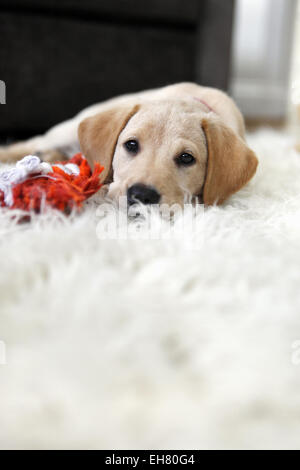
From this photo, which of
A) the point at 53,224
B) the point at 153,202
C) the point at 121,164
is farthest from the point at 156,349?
the point at 121,164

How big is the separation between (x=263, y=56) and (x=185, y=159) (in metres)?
5.15

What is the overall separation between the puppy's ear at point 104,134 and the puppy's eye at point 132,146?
0.09m

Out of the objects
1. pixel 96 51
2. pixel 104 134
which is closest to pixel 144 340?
pixel 104 134

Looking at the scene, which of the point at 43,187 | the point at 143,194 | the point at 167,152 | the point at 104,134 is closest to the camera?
the point at 43,187

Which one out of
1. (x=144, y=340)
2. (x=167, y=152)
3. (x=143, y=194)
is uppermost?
(x=167, y=152)

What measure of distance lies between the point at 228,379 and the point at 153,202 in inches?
29.4

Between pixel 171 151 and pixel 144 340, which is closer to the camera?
pixel 144 340

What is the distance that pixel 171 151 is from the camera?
1.63m

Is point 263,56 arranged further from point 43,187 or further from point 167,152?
point 43,187

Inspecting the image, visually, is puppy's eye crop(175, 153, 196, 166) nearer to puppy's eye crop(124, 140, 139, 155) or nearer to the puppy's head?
the puppy's head

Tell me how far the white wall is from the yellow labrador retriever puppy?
15.0 ft

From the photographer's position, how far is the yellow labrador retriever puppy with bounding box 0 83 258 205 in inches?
61.5

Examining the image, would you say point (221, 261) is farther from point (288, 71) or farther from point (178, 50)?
point (288, 71)

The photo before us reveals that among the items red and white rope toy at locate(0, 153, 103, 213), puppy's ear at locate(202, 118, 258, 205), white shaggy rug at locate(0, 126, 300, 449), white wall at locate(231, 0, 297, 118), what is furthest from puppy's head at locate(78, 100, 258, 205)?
white wall at locate(231, 0, 297, 118)
